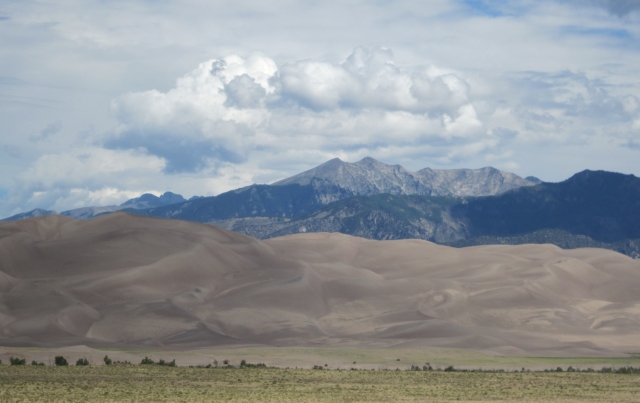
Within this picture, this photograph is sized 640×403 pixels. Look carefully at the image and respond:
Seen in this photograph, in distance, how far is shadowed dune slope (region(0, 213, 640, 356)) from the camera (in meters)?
98.2

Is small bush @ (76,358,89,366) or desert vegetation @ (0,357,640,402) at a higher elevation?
small bush @ (76,358,89,366)

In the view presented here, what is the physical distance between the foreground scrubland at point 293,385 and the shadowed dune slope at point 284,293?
34.9m

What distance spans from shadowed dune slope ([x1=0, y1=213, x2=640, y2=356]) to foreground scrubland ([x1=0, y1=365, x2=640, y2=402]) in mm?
34946

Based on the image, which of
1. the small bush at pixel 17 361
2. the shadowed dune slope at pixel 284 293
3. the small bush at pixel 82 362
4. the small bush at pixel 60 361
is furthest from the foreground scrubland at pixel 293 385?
the shadowed dune slope at pixel 284 293

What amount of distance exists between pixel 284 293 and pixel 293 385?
232 ft

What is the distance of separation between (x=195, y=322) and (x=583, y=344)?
43.2m

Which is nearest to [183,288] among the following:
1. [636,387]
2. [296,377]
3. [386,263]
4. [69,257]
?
[69,257]

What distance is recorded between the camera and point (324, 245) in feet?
560

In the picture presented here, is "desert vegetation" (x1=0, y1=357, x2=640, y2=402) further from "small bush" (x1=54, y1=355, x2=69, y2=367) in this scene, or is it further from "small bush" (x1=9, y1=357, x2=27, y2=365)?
"small bush" (x1=54, y1=355, x2=69, y2=367)

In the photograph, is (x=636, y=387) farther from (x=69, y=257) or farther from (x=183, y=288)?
(x=69, y=257)

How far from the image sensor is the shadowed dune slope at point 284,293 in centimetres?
9819

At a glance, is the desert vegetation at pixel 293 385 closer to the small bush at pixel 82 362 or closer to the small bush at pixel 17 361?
the small bush at pixel 82 362

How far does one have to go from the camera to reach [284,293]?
118875mm

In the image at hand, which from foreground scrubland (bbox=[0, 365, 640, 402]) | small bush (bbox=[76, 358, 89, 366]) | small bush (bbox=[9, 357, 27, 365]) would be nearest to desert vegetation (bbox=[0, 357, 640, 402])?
foreground scrubland (bbox=[0, 365, 640, 402])
